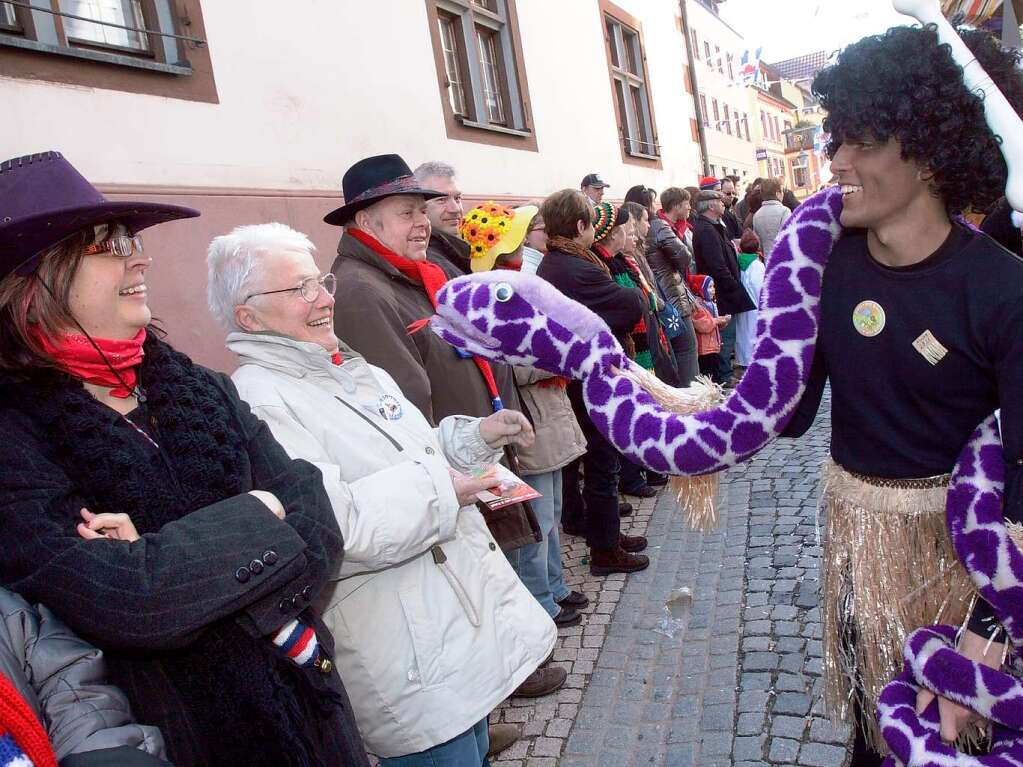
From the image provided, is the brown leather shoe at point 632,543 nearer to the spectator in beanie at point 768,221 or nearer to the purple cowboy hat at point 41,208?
the purple cowboy hat at point 41,208

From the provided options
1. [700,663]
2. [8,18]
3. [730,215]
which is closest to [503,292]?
[700,663]

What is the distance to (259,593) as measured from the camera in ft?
5.03

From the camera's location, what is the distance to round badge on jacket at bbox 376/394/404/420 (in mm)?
2207

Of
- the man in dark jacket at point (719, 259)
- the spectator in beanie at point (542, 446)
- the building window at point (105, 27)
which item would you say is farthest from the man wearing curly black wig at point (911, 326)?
the man in dark jacket at point (719, 259)

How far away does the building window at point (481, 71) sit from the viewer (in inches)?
293

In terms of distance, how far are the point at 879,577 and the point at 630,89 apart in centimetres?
1304

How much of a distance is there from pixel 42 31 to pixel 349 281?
7.61ft

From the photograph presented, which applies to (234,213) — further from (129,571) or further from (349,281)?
(129,571)

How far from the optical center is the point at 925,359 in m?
1.59

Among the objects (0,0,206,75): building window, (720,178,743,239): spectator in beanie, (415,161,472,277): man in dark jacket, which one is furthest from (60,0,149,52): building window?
(720,178,743,239): spectator in beanie

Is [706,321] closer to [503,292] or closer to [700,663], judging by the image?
[700,663]

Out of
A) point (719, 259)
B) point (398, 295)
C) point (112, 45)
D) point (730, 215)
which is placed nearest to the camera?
point (398, 295)

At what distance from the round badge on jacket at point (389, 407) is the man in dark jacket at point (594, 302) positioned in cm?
213

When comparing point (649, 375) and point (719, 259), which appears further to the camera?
point (719, 259)
